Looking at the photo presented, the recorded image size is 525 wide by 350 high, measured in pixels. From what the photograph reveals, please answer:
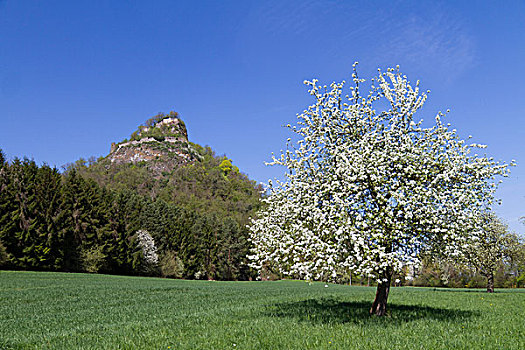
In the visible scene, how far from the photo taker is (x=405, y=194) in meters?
11.6

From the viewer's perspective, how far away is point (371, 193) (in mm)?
12016

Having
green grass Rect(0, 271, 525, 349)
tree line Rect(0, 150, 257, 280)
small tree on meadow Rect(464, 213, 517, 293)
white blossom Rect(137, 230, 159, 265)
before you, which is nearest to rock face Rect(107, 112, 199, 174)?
tree line Rect(0, 150, 257, 280)

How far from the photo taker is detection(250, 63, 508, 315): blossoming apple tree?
1104 cm

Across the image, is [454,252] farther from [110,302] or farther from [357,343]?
[110,302]

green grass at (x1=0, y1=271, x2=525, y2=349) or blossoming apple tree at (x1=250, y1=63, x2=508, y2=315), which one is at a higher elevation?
blossoming apple tree at (x1=250, y1=63, x2=508, y2=315)

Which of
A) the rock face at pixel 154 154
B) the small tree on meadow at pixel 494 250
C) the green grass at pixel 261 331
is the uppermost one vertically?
the rock face at pixel 154 154

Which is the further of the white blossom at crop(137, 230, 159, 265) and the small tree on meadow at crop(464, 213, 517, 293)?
the white blossom at crop(137, 230, 159, 265)

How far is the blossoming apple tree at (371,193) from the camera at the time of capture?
435 inches

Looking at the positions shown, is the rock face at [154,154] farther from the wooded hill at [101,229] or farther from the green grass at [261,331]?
the green grass at [261,331]

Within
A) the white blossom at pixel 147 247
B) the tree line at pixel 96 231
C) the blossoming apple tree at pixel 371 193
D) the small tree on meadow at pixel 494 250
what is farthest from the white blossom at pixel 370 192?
the white blossom at pixel 147 247

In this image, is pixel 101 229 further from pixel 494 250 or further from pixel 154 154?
pixel 154 154

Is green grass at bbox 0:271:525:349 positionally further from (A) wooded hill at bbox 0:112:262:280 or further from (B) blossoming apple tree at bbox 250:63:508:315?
(A) wooded hill at bbox 0:112:262:280

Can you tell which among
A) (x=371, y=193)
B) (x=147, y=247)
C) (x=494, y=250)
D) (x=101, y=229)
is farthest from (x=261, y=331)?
(x=147, y=247)

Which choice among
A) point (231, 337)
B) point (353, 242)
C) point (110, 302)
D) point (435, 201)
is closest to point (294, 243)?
point (353, 242)
